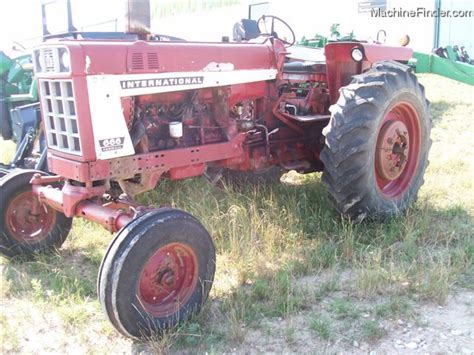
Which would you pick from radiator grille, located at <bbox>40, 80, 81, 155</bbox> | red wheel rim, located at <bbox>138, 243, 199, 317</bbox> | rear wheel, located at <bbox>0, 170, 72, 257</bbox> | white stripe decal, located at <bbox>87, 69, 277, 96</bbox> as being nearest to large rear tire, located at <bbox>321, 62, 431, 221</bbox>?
white stripe decal, located at <bbox>87, 69, 277, 96</bbox>

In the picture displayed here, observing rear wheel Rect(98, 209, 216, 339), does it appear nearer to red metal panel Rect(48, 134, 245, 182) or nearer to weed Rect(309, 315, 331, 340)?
red metal panel Rect(48, 134, 245, 182)

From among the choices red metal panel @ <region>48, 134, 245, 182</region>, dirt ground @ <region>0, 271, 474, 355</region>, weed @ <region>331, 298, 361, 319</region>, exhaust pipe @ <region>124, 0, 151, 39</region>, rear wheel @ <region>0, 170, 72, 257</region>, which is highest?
exhaust pipe @ <region>124, 0, 151, 39</region>

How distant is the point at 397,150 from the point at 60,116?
2638 mm

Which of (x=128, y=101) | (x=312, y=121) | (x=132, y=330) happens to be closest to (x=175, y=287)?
(x=132, y=330)

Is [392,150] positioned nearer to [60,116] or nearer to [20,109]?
[60,116]

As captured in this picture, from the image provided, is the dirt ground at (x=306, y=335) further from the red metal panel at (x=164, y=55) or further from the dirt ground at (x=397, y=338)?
the red metal panel at (x=164, y=55)

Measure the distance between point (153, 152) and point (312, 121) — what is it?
1.62 metres

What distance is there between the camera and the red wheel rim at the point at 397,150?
14.1 ft

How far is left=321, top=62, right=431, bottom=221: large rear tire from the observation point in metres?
3.93

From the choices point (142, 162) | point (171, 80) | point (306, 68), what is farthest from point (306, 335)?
point (306, 68)

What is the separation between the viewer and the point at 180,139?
3.72 m

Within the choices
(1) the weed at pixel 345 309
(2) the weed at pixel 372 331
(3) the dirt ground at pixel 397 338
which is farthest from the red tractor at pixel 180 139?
(2) the weed at pixel 372 331

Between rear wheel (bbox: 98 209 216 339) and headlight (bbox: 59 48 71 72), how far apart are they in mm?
964

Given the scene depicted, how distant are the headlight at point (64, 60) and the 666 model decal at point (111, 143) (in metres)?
0.45
